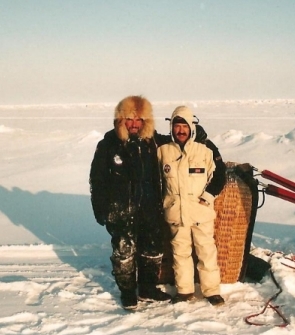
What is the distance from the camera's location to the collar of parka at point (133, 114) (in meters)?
3.41

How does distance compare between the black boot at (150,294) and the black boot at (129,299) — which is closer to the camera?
the black boot at (129,299)

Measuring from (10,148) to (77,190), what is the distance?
699cm

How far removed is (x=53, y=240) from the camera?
19.8 ft

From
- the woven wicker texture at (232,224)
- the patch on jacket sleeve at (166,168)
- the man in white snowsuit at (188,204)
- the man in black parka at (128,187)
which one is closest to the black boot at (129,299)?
the man in black parka at (128,187)

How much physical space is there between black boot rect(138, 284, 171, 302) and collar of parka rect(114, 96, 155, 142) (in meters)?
1.21

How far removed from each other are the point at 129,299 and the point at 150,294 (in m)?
0.21

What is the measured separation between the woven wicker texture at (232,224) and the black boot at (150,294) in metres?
0.58

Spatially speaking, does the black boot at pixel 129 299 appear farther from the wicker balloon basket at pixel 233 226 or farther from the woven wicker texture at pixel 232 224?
the woven wicker texture at pixel 232 224

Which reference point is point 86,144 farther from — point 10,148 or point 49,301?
point 49,301

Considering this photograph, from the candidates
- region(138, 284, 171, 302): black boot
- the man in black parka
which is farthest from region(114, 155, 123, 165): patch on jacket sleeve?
region(138, 284, 171, 302): black boot

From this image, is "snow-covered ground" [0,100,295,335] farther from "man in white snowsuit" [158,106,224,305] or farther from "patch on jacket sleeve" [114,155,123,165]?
"patch on jacket sleeve" [114,155,123,165]

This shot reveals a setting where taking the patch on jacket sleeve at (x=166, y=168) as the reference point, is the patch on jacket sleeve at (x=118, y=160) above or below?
above

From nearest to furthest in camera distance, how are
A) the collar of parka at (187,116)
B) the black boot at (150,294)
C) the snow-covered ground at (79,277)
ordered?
1. the snow-covered ground at (79,277)
2. the collar of parka at (187,116)
3. the black boot at (150,294)

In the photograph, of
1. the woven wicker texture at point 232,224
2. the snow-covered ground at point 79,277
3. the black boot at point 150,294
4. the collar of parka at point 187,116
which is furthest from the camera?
the woven wicker texture at point 232,224
